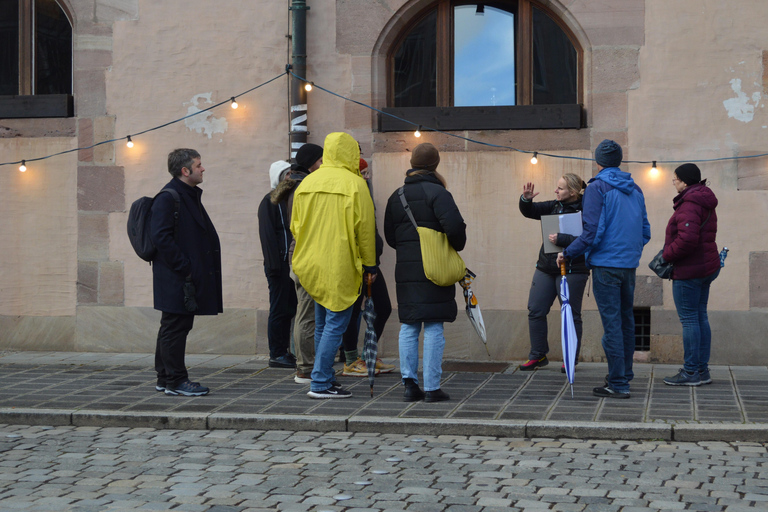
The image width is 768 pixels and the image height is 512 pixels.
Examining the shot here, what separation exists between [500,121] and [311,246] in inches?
120

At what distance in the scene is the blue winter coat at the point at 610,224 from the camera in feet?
22.8

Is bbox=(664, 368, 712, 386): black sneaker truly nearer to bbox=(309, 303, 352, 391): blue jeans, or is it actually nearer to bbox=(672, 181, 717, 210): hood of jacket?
bbox=(672, 181, 717, 210): hood of jacket

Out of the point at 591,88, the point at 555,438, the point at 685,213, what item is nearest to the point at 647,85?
the point at 591,88

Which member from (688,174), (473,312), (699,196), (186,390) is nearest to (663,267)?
(699,196)

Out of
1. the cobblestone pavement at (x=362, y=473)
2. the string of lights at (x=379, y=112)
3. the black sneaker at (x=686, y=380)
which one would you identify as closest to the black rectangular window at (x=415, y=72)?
the string of lights at (x=379, y=112)

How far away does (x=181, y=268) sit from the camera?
6996 mm

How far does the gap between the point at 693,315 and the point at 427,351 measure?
7.32 feet

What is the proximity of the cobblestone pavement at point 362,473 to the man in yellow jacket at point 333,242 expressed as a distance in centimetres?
100

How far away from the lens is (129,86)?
968cm

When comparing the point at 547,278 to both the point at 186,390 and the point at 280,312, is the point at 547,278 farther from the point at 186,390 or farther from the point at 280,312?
the point at 186,390

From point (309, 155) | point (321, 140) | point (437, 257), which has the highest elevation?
point (321, 140)

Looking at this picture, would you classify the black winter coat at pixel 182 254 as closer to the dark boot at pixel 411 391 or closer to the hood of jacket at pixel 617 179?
the dark boot at pixel 411 391

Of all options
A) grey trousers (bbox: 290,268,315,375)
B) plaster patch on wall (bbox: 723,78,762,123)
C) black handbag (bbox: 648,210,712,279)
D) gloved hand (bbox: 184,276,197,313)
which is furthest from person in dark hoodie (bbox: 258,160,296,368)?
plaster patch on wall (bbox: 723,78,762,123)

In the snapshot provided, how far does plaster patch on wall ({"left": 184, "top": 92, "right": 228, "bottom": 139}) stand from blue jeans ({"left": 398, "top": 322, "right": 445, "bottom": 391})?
3.75 meters
